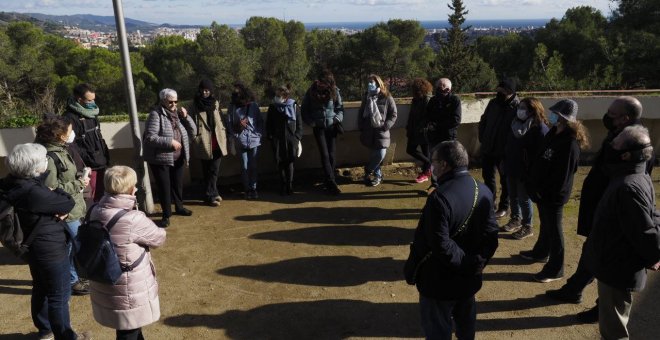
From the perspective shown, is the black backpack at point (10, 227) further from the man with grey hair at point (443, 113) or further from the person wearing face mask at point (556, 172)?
the man with grey hair at point (443, 113)

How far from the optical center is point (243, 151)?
6.55 m

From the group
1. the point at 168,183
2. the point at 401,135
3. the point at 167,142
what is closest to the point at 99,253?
the point at 167,142

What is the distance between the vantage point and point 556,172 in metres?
4.30

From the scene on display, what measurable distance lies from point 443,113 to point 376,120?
979 millimetres

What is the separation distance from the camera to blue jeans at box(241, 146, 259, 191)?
259 inches

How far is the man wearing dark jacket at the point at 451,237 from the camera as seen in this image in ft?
9.62

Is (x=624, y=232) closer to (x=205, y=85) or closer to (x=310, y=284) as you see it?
(x=310, y=284)

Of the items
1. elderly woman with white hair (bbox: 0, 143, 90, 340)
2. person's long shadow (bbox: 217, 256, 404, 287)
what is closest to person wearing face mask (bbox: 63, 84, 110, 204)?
elderly woman with white hair (bbox: 0, 143, 90, 340)

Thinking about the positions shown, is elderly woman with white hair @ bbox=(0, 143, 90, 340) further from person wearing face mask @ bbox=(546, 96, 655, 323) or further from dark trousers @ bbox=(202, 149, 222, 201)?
person wearing face mask @ bbox=(546, 96, 655, 323)

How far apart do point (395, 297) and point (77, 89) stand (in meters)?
3.46

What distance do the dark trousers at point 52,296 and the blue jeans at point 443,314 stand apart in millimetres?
2366

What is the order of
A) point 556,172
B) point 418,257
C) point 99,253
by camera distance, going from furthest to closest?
point 556,172 < point 418,257 < point 99,253

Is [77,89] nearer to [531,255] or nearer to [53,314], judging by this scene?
[53,314]

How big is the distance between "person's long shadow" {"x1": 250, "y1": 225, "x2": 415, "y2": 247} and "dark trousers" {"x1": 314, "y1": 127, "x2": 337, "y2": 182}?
3.81 ft
